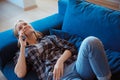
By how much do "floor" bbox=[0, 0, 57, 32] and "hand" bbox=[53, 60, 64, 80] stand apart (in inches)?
80.6

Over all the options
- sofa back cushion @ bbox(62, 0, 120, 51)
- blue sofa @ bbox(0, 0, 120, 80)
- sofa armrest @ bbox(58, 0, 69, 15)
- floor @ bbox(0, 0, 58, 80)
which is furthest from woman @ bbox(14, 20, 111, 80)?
floor @ bbox(0, 0, 58, 80)

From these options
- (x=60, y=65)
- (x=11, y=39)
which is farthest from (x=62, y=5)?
(x=60, y=65)

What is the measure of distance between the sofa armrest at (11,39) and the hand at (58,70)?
1.75 ft

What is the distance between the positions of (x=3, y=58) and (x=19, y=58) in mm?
282

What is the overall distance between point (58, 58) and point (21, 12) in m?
2.48

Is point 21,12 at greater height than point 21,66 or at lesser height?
lesser

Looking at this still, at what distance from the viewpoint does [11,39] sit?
6.07 feet

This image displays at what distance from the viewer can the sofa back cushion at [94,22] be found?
1547 mm

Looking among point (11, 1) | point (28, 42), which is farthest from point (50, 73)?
point (11, 1)

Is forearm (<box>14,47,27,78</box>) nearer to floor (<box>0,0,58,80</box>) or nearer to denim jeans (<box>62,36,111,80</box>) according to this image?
denim jeans (<box>62,36,111,80</box>)

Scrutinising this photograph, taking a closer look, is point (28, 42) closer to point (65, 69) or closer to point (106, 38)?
point (65, 69)

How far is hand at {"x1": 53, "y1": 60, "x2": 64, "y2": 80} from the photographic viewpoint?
142 cm

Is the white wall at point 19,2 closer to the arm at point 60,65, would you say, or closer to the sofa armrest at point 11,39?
the sofa armrest at point 11,39

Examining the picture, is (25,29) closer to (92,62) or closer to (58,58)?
(58,58)
